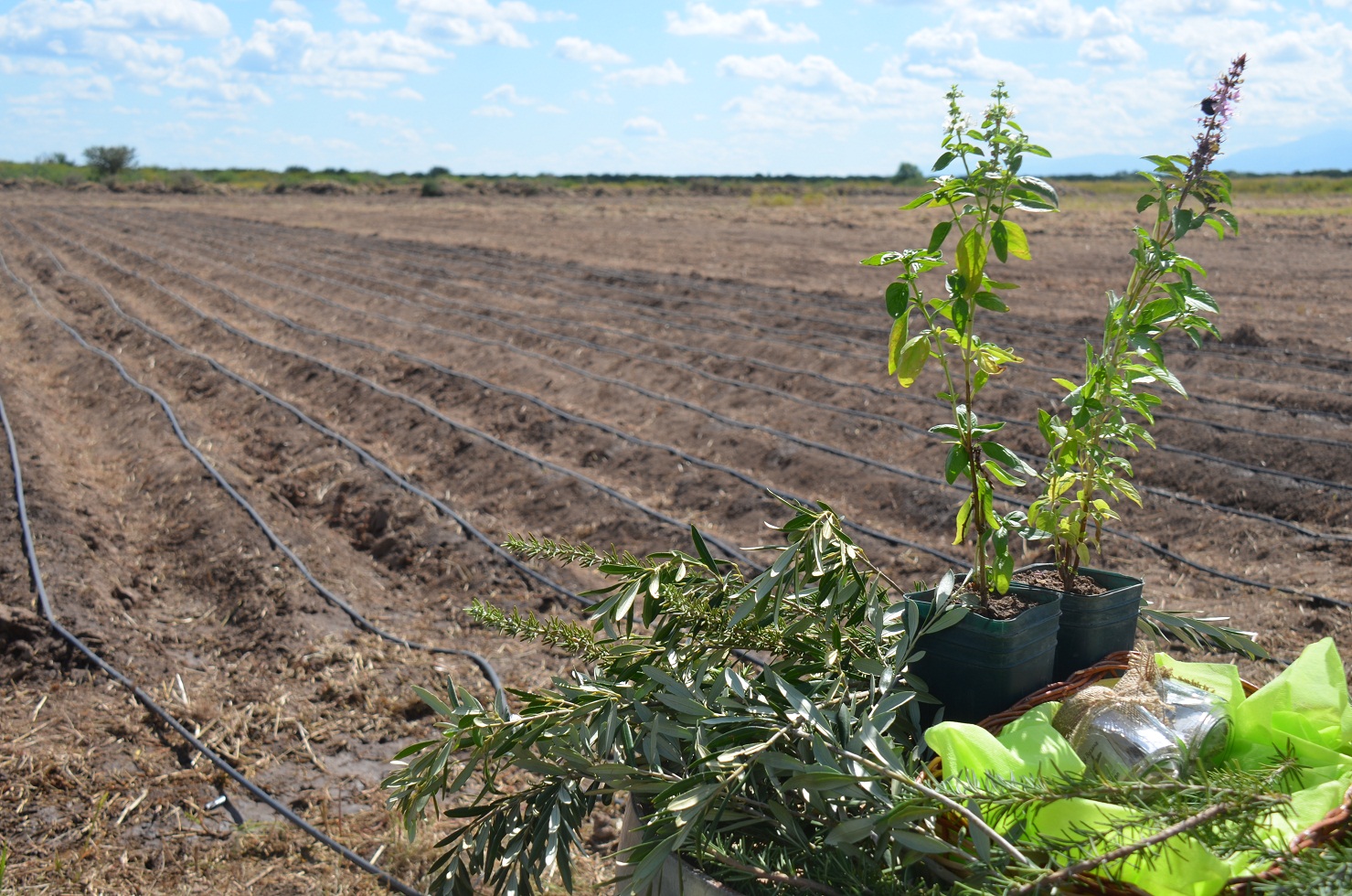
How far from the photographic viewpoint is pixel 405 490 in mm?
6500

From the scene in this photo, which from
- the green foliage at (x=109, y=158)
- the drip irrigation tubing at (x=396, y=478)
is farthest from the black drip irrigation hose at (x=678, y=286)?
the green foliage at (x=109, y=158)

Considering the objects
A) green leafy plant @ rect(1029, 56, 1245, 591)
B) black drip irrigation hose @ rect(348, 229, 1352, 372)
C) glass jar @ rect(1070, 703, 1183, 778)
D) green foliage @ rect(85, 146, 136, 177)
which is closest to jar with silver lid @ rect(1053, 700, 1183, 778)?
glass jar @ rect(1070, 703, 1183, 778)

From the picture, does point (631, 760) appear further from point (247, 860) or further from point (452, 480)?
point (452, 480)

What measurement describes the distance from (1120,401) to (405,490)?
217 inches

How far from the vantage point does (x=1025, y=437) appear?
7395 millimetres

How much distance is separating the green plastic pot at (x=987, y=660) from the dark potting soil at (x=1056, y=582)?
0.15 m

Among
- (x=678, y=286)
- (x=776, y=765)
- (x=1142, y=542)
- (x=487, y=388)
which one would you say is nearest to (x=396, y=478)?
(x=487, y=388)

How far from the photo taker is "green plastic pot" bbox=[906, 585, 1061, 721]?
4.51ft

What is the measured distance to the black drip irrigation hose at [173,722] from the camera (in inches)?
120

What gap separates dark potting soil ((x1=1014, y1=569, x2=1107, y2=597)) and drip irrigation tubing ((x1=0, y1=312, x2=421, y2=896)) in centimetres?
212

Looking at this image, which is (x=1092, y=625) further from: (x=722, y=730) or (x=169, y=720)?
(x=169, y=720)

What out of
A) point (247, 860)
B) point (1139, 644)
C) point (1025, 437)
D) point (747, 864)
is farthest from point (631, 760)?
point (1025, 437)

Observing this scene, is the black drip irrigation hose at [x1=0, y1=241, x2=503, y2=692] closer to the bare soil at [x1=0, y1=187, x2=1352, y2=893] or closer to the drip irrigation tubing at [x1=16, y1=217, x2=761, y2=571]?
the bare soil at [x1=0, y1=187, x2=1352, y2=893]

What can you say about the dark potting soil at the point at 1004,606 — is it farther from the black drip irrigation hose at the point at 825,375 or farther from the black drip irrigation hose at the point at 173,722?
the black drip irrigation hose at the point at 825,375
